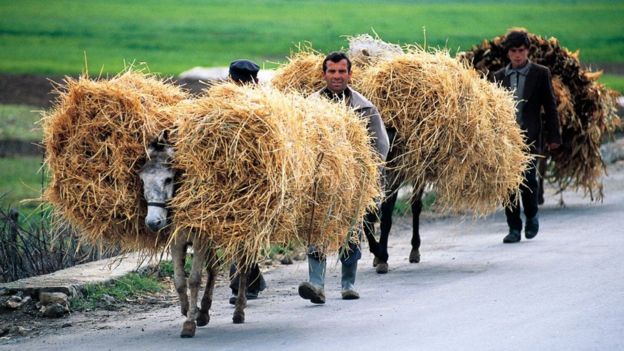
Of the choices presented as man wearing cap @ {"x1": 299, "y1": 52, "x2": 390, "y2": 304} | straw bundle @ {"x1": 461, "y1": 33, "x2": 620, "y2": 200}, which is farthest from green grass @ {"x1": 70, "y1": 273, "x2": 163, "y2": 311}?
straw bundle @ {"x1": 461, "y1": 33, "x2": 620, "y2": 200}

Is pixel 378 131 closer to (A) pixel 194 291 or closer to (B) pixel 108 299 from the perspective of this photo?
(A) pixel 194 291

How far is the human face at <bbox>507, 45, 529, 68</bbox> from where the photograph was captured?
14.0 metres

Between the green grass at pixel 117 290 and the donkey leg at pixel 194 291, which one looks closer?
the donkey leg at pixel 194 291

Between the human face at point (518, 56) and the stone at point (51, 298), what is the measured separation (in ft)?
18.2

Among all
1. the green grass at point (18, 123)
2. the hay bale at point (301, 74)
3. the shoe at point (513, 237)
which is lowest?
the shoe at point (513, 237)

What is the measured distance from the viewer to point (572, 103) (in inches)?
645

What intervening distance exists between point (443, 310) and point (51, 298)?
310cm

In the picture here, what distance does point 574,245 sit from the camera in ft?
43.1

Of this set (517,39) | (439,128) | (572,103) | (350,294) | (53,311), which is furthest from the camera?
(572,103)

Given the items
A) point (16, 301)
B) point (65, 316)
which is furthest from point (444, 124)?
point (16, 301)

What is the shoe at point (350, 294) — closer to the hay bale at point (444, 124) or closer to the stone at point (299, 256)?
the hay bale at point (444, 124)

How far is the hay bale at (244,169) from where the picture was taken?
9062 millimetres

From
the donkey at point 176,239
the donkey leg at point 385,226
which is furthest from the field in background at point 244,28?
the donkey at point 176,239

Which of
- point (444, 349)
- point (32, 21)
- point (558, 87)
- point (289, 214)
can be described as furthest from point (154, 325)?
point (32, 21)
